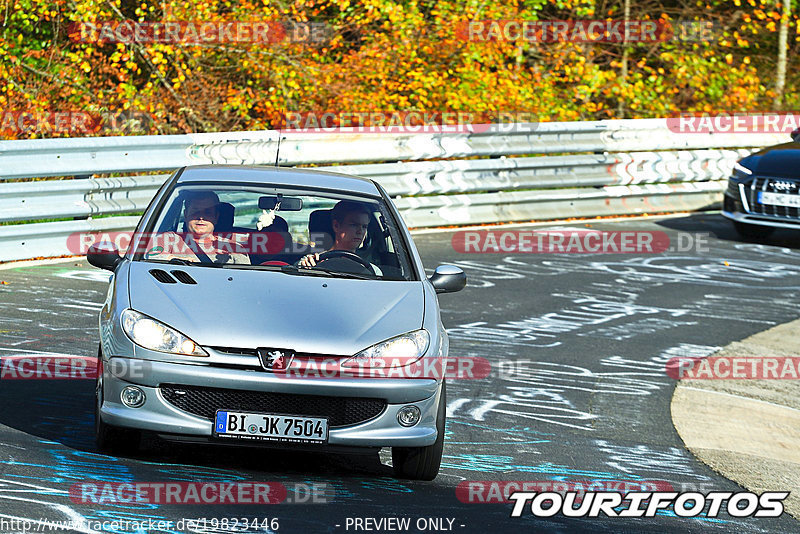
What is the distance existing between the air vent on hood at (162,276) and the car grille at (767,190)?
11.0 metres

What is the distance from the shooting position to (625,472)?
6688 mm

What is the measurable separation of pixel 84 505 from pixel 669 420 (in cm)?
411

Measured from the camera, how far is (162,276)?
621cm

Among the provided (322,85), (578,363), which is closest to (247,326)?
(578,363)

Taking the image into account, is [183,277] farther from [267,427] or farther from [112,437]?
[267,427]

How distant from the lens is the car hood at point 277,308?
18.5 ft
